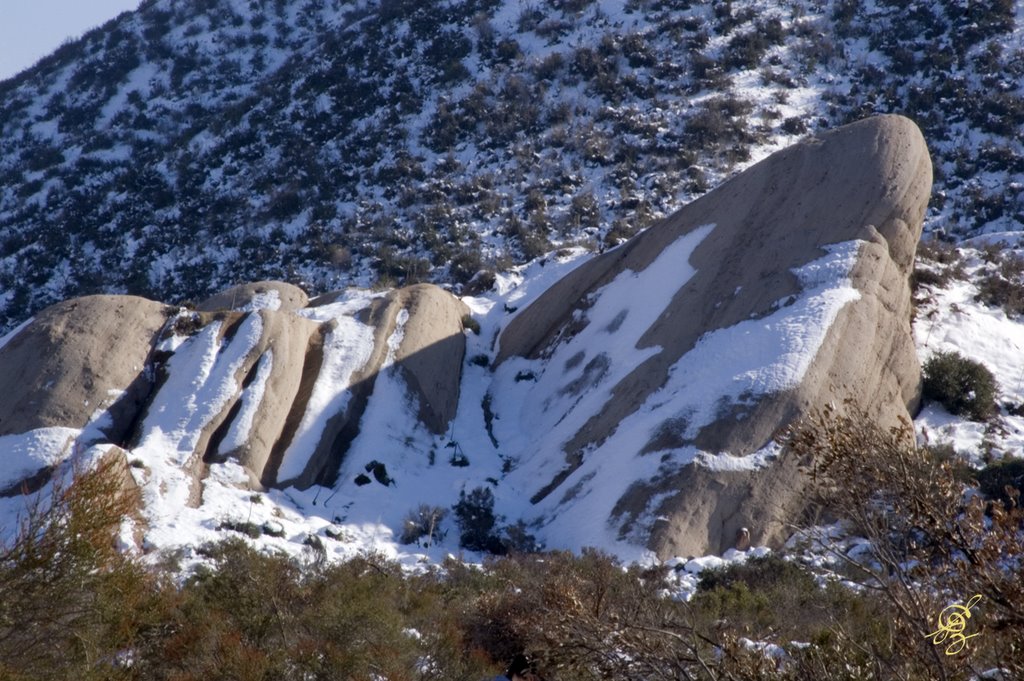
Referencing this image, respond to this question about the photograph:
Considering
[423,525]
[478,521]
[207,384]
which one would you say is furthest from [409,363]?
[478,521]

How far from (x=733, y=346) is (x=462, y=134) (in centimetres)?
2159

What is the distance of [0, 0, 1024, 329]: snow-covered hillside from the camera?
3180 centimetres

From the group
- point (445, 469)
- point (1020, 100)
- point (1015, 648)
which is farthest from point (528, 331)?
point (1020, 100)

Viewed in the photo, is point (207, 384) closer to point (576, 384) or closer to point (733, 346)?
point (576, 384)

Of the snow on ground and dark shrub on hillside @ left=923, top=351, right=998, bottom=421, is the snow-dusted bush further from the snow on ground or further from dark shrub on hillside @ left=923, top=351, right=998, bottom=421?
dark shrub on hillside @ left=923, top=351, right=998, bottom=421

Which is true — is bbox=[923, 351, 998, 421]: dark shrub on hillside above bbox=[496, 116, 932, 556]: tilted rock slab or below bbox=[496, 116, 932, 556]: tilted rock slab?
below

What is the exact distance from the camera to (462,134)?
121 ft

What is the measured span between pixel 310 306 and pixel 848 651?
61.8 feet

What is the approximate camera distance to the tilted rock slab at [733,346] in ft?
51.4

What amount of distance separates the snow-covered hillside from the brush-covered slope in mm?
6915

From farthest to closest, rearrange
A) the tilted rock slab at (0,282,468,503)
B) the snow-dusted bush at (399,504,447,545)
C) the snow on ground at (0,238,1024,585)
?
Result: 1. the tilted rock slab at (0,282,468,503)
2. the snow-dusted bush at (399,504,447,545)
3. the snow on ground at (0,238,1024,585)

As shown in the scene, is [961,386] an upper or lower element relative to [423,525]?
lower

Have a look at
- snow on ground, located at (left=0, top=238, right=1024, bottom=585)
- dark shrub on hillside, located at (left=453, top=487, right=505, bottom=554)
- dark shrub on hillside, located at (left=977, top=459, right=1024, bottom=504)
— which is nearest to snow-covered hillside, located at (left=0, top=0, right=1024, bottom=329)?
snow on ground, located at (left=0, top=238, right=1024, bottom=585)

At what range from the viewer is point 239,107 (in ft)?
136
